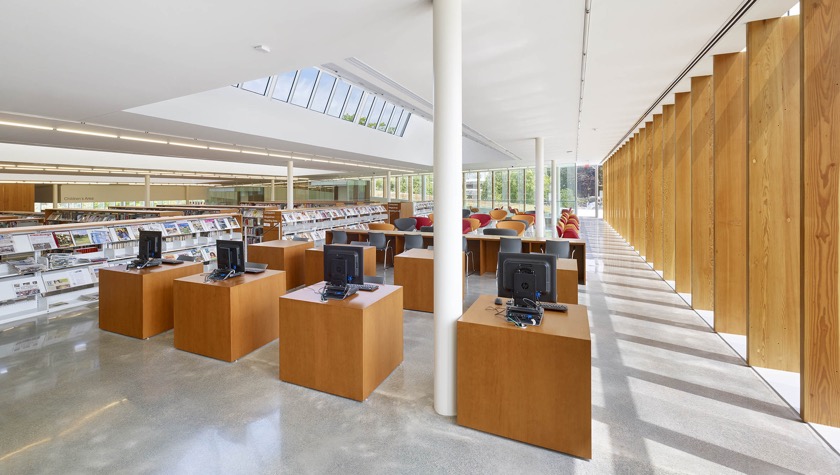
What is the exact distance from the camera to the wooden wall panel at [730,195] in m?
4.26

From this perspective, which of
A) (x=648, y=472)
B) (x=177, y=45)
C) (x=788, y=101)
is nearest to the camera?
(x=648, y=472)

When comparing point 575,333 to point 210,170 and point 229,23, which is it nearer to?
point 229,23

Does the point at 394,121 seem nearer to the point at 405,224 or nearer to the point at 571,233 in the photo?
the point at 405,224

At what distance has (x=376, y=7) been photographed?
3008mm

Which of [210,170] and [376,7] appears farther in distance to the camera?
[210,170]

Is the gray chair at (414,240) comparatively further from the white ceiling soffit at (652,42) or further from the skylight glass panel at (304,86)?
the skylight glass panel at (304,86)

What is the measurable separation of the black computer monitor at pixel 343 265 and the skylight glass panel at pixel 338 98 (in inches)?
328

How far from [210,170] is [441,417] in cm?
1571

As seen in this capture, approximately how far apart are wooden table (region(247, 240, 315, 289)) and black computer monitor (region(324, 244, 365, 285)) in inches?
128

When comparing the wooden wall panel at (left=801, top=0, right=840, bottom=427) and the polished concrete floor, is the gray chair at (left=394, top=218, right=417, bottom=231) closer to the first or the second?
the polished concrete floor

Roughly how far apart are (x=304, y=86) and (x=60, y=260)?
21.6 feet

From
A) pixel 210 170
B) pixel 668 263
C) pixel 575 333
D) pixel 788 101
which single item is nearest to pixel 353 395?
pixel 575 333

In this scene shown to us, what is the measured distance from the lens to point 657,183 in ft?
25.5

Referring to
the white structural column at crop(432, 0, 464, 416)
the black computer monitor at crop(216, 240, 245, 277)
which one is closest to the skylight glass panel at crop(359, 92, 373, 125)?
the black computer monitor at crop(216, 240, 245, 277)
